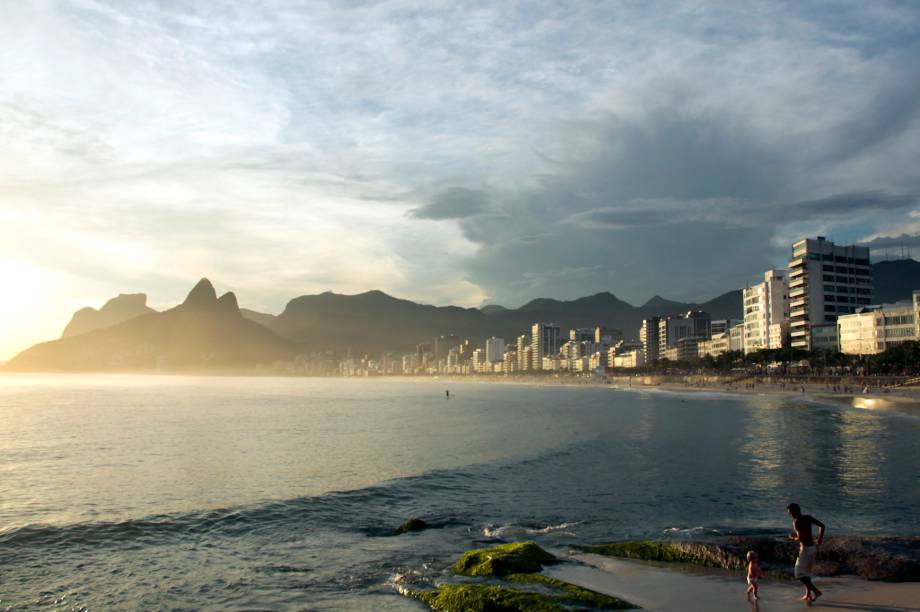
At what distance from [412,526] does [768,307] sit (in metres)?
188

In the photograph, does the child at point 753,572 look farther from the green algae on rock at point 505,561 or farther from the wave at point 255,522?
the wave at point 255,522

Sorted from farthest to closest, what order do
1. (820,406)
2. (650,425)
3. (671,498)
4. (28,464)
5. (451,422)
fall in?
1. (820,406)
2. (451,422)
3. (650,425)
4. (28,464)
5. (671,498)

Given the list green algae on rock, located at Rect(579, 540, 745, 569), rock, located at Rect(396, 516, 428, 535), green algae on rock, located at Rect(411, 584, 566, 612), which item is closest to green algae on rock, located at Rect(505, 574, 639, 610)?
green algae on rock, located at Rect(411, 584, 566, 612)

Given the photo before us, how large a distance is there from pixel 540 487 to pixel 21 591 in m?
20.2

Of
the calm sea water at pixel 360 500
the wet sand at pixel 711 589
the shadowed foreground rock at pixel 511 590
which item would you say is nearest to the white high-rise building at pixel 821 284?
the calm sea water at pixel 360 500

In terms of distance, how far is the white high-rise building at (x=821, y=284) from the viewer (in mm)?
166750

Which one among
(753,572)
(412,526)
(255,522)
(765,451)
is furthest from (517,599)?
(765,451)

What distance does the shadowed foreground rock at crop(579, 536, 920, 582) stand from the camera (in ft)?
50.1

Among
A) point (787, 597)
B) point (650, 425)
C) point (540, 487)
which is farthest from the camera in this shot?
point (650, 425)

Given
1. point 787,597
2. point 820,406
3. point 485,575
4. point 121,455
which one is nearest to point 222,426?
point 121,455

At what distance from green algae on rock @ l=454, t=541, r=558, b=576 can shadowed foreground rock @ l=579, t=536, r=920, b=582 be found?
6.99 feet

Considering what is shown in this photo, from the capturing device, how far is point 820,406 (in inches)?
3258

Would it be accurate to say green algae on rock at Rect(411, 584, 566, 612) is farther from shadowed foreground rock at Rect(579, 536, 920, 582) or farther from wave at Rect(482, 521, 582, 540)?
wave at Rect(482, 521, 582, 540)

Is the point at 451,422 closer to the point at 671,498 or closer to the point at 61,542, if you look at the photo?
the point at 671,498
